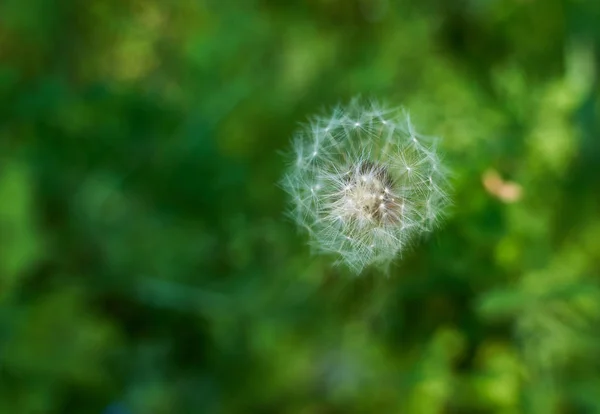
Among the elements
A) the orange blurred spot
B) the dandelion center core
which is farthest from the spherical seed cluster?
the orange blurred spot

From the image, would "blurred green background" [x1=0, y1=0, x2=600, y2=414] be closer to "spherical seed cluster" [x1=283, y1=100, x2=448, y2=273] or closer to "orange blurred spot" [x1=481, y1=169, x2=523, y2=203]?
"orange blurred spot" [x1=481, y1=169, x2=523, y2=203]

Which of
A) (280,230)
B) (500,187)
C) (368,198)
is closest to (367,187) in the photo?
(368,198)

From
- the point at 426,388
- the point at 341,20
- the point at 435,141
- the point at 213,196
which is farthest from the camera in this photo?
the point at 341,20

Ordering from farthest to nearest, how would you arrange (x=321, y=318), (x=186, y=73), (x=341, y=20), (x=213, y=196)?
(x=341, y=20), (x=186, y=73), (x=213, y=196), (x=321, y=318)

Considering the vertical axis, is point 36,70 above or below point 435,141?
above

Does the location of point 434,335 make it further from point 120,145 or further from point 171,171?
point 120,145

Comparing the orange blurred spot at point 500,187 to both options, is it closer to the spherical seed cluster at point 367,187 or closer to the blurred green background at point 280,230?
the blurred green background at point 280,230

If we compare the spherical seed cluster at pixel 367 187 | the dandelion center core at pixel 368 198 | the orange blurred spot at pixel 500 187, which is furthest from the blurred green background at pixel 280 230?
the dandelion center core at pixel 368 198

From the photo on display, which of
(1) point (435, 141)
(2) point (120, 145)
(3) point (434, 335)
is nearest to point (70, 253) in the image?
(2) point (120, 145)
